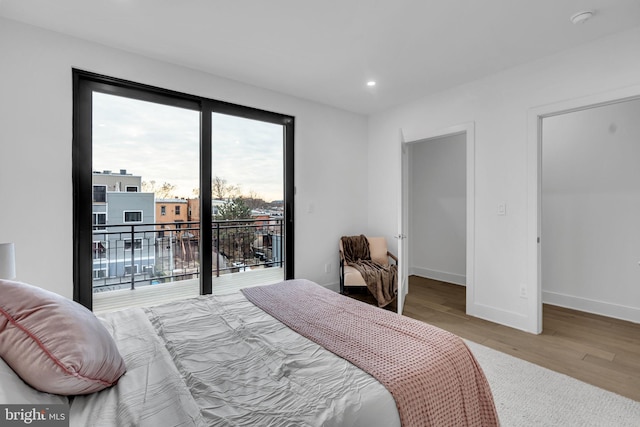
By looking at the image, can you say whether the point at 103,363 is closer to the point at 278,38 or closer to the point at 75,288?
the point at 75,288

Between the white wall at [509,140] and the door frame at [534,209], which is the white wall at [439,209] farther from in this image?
the door frame at [534,209]

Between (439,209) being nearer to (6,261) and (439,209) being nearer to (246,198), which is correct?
(246,198)

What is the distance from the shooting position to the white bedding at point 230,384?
93 centimetres

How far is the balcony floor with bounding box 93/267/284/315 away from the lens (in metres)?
3.48

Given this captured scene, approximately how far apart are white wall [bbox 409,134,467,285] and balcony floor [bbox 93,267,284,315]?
100.0 inches

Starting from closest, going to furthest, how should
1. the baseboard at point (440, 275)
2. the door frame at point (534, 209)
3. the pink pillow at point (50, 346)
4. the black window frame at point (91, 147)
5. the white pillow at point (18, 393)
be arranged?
the white pillow at point (18, 393), the pink pillow at point (50, 346), the black window frame at point (91, 147), the door frame at point (534, 209), the baseboard at point (440, 275)

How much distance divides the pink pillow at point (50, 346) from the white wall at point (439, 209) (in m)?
4.72

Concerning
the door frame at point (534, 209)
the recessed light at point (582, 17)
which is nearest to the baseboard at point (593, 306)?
the door frame at point (534, 209)

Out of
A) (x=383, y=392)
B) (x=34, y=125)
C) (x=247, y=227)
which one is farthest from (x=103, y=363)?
(x=247, y=227)

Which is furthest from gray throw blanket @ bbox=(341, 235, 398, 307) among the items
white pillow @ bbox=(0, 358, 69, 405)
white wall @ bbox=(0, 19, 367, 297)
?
white pillow @ bbox=(0, 358, 69, 405)

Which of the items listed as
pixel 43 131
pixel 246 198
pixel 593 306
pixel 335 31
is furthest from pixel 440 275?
pixel 43 131

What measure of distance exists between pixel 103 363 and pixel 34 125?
7.47 feet

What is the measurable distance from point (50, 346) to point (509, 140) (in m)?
3.71

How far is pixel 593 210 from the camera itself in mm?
3480
